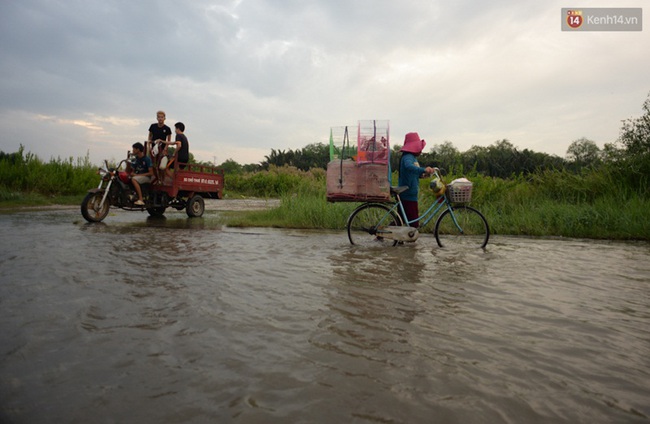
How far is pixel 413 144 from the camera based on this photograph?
7.31m

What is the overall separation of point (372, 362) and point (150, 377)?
1.17 meters

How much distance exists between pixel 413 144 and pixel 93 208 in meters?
7.53

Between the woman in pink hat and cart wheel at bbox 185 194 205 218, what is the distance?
669 centimetres

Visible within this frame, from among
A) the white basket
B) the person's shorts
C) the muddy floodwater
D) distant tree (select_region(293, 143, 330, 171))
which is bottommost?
the muddy floodwater

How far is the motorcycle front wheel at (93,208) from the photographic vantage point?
9.68 m

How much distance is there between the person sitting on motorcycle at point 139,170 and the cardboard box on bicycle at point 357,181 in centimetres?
591

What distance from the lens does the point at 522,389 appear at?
2080 mm

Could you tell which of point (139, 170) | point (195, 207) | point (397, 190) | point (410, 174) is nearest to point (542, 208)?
point (410, 174)

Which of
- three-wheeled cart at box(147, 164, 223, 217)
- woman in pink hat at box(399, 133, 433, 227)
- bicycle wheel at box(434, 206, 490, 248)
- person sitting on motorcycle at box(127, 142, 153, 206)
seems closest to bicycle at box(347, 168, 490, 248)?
bicycle wheel at box(434, 206, 490, 248)

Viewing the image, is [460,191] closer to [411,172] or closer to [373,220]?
[411,172]

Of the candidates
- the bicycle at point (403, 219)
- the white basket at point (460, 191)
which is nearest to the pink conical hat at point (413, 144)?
the bicycle at point (403, 219)

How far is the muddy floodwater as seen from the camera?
189cm

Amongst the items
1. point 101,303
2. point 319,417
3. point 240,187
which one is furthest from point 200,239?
point 240,187

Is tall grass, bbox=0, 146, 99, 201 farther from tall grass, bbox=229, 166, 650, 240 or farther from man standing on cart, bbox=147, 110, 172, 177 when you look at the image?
tall grass, bbox=229, 166, 650, 240
